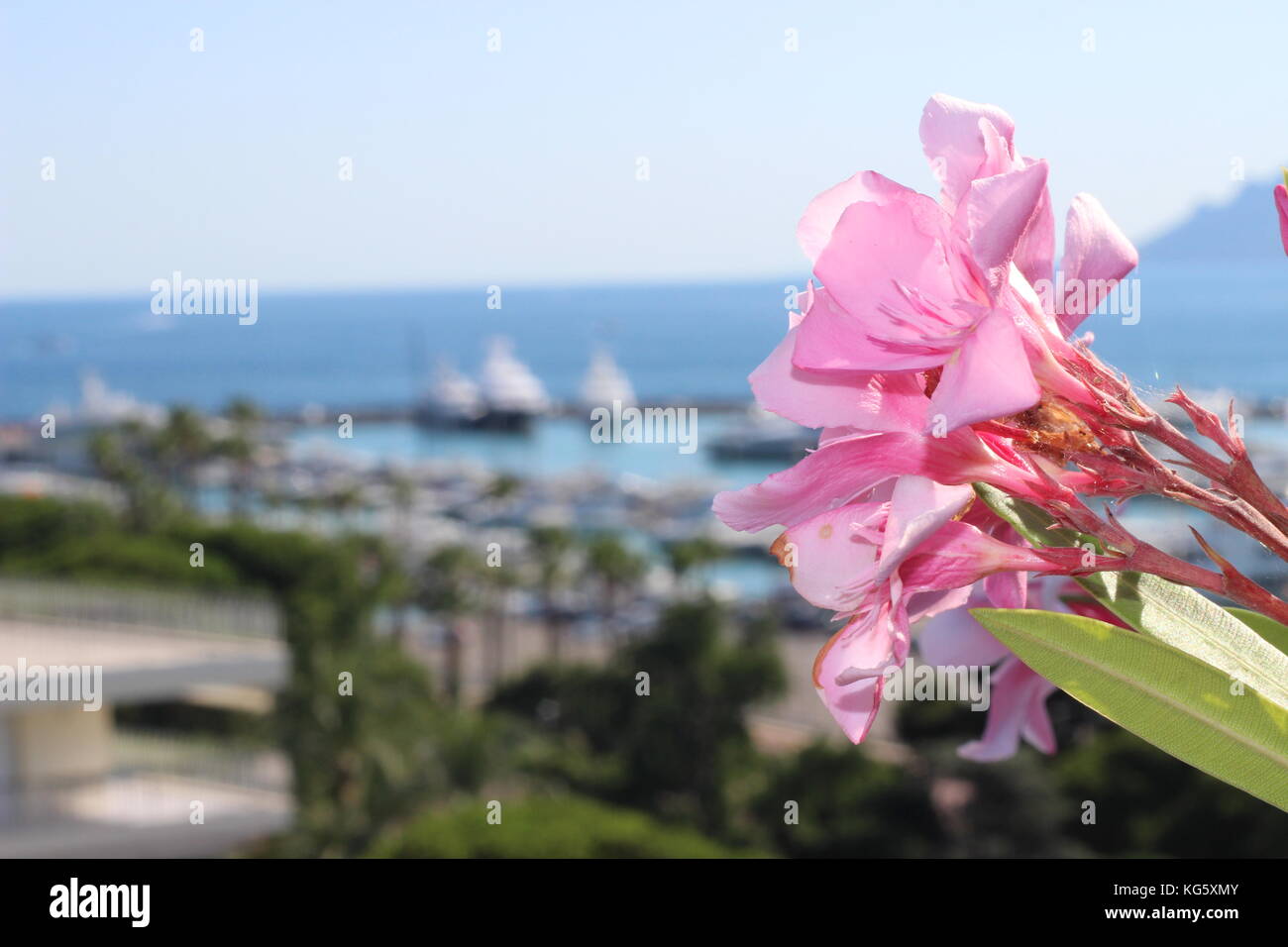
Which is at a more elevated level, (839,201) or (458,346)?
(458,346)

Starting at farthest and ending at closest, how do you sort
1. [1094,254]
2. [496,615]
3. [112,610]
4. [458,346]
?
[458,346] → [496,615] → [112,610] → [1094,254]

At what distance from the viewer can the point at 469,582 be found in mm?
26672

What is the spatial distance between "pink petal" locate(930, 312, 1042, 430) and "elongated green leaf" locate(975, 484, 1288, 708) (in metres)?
0.05

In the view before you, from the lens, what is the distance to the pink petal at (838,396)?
1.39 feet

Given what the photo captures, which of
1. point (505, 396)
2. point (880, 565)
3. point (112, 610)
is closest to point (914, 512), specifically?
point (880, 565)

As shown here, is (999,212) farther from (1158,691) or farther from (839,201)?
(1158,691)

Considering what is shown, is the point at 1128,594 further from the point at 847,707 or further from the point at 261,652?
the point at 261,652

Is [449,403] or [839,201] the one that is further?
[449,403]

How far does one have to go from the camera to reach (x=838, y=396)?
1.39ft

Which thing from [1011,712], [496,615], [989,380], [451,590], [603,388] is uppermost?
[603,388]

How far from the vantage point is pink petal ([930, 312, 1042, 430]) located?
37 cm

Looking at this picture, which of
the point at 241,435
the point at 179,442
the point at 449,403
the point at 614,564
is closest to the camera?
the point at 614,564

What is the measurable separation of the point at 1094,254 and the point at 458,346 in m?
69.0
